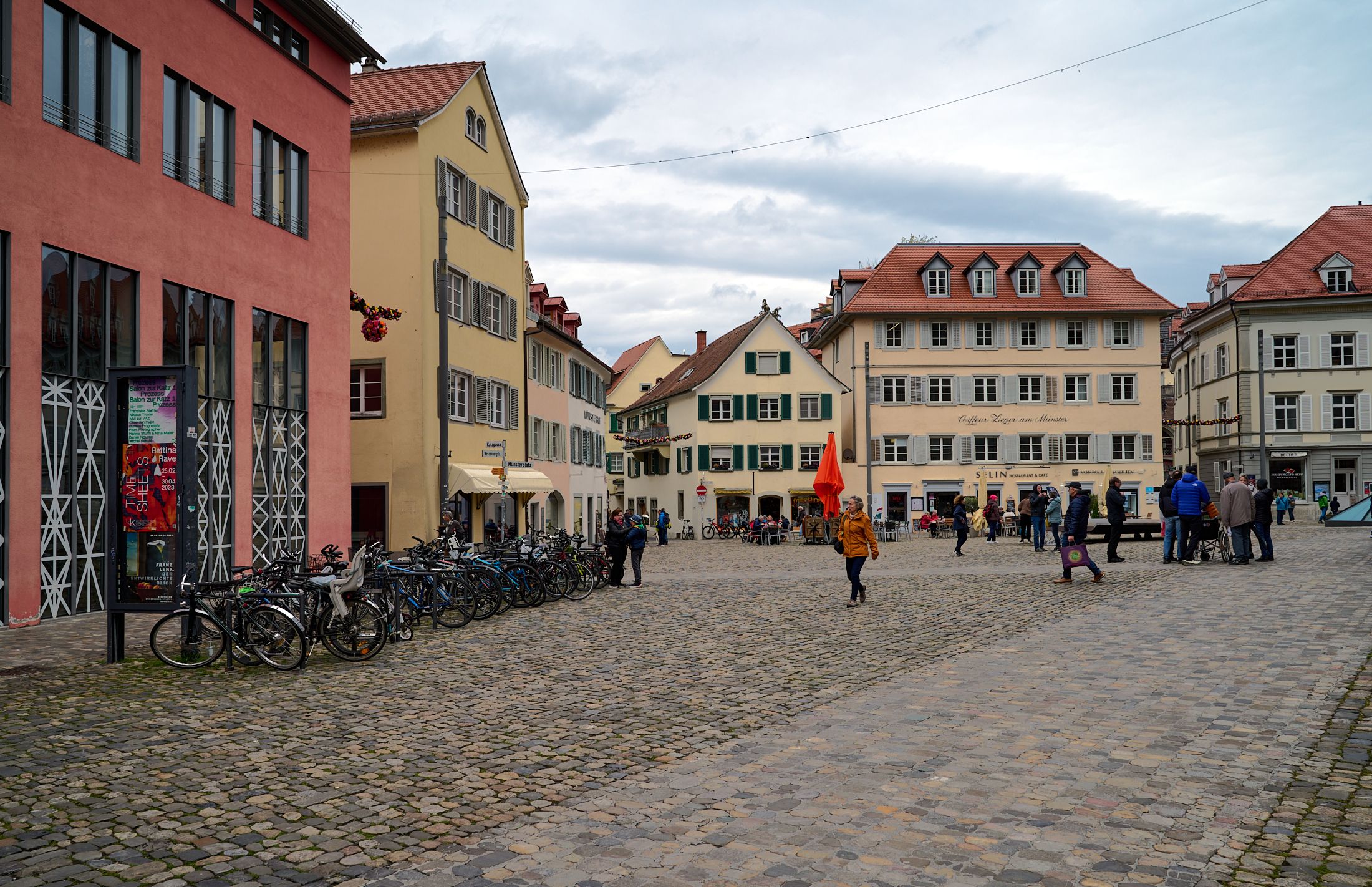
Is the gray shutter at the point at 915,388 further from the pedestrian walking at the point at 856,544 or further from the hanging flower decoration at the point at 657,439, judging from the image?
the pedestrian walking at the point at 856,544

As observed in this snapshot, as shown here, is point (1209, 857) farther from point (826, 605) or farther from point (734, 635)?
point (826, 605)

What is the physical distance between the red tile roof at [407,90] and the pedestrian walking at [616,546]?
12931 millimetres

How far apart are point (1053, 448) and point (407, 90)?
38444 mm

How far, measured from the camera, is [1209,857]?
5266mm

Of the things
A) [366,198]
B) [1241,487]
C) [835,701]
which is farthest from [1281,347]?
[835,701]

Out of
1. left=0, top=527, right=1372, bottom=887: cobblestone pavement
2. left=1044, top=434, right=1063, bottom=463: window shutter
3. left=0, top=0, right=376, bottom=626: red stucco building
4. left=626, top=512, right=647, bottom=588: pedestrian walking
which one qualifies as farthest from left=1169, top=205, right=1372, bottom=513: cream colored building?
left=0, top=527, right=1372, bottom=887: cobblestone pavement

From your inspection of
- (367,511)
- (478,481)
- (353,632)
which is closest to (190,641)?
(353,632)

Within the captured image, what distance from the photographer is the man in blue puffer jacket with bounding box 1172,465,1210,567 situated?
77.3ft

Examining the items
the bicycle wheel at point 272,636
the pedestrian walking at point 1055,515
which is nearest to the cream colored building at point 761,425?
the pedestrian walking at point 1055,515

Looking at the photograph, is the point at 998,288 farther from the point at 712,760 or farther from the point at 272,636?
the point at 712,760

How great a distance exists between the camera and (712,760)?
738 cm

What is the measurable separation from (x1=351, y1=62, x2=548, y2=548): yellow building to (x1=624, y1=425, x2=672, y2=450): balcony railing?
94.1 ft

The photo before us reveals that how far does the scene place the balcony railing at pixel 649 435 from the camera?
204 feet

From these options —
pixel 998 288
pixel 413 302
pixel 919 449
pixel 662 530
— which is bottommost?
pixel 662 530
